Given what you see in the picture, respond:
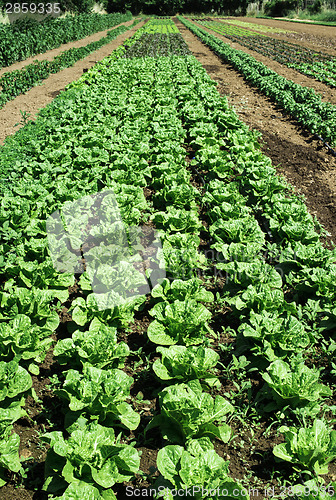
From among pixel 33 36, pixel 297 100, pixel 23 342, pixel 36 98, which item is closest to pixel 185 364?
pixel 23 342

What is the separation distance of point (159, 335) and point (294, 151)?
280 inches

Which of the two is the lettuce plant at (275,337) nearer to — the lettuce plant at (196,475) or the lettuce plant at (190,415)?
the lettuce plant at (190,415)

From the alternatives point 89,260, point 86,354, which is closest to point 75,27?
point 89,260

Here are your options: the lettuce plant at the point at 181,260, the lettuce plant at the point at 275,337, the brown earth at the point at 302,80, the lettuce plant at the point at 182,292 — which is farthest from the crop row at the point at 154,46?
the lettuce plant at the point at 275,337

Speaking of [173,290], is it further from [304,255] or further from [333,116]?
A: [333,116]

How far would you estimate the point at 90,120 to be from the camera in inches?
400

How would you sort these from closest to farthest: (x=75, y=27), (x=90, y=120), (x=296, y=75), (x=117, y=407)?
(x=117, y=407) < (x=90, y=120) < (x=296, y=75) < (x=75, y=27)

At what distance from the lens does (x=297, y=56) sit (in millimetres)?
22625

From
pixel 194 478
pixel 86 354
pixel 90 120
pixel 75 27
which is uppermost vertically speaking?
pixel 75 27

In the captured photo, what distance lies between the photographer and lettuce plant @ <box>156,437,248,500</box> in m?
2.57

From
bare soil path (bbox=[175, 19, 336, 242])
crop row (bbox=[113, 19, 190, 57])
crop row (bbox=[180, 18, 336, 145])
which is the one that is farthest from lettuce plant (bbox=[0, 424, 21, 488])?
crop row (bbox=[113, 19, 190, 57])

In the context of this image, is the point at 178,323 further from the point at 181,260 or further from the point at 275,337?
the point at 181,260

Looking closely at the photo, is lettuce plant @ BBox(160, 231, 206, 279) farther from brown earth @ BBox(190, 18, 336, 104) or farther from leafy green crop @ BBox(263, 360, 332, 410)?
brown earth @ BBox(190, 18, 336, 104)

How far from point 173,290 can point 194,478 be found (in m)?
2.10
